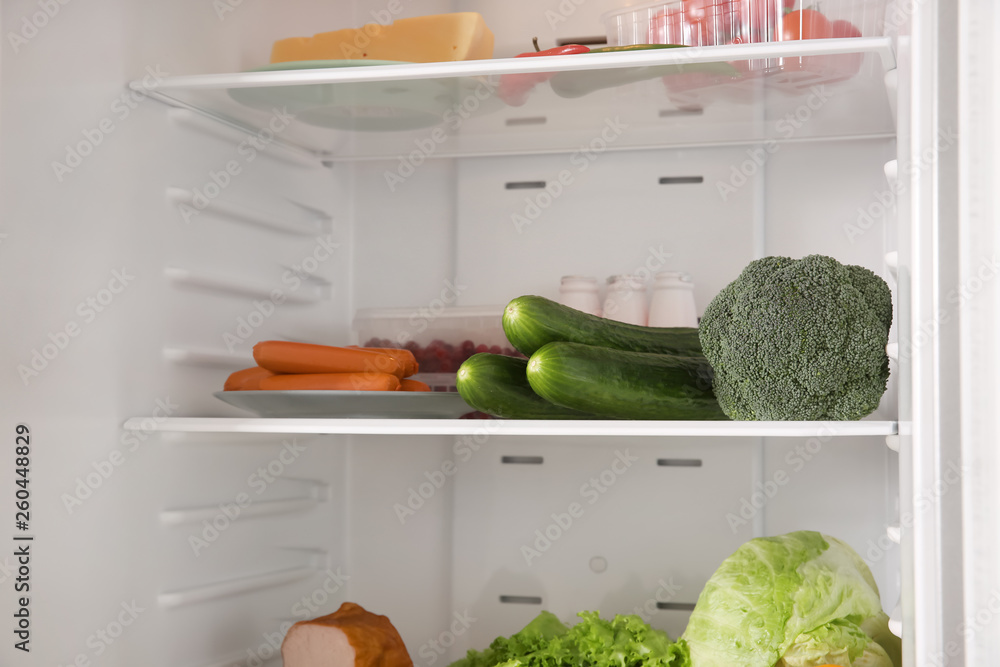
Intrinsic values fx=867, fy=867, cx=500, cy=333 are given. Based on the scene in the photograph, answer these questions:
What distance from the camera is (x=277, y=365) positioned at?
1.19 metres

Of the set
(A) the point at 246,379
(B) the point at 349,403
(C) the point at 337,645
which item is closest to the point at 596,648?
(C) the point at 337,645

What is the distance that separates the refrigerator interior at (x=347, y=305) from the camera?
104 centimetres

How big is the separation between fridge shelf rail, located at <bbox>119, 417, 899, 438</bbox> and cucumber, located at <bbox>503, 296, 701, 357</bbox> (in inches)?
6.4

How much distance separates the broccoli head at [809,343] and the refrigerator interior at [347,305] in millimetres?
174

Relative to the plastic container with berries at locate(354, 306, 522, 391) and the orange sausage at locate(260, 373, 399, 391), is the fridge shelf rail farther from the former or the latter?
the plastic container with berries at locate(354, 306, 522, 391)

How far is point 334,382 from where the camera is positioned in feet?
3.83

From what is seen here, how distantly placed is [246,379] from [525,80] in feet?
1.85

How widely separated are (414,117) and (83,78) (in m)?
0.46

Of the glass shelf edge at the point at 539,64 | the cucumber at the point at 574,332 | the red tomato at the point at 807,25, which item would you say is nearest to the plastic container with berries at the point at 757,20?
the red tomato at the point at 807,25

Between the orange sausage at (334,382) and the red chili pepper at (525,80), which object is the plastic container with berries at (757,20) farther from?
the orange sausage at (334,382)

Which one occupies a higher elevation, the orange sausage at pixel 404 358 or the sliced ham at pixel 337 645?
Result: the orange sausage at pixel 404 358

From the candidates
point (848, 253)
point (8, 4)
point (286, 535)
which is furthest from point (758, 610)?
point (8, 4)

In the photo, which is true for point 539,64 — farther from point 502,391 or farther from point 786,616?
point 786,616

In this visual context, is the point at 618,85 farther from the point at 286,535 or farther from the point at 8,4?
the point at 286,535
